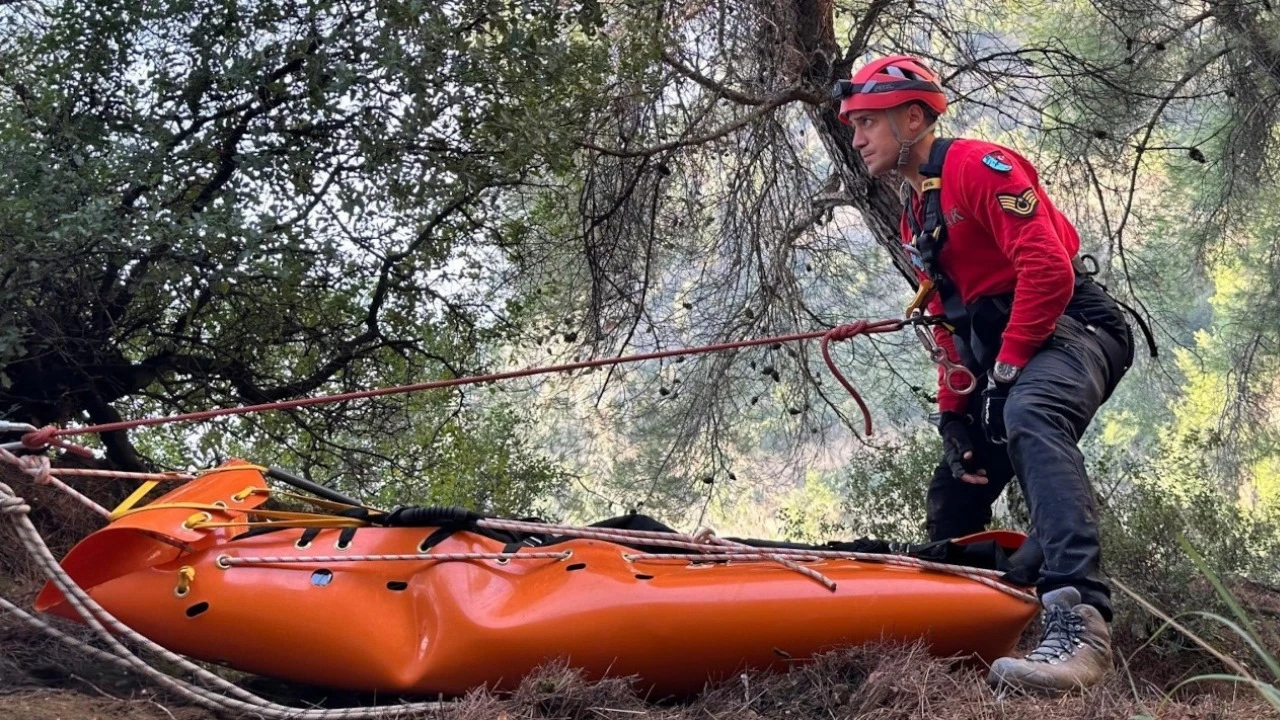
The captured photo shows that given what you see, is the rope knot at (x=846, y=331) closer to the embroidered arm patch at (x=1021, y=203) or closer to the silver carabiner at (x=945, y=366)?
the silver carabiner at (x=945, y=366)

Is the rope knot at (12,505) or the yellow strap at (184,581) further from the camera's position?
the yellow strap at (184,581)

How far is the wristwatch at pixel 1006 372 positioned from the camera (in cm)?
327

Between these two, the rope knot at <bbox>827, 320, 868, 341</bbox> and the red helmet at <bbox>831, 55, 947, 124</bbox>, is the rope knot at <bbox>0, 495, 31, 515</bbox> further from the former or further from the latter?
the red helmet at <bbox>831, 55, 947, 124</bbox>

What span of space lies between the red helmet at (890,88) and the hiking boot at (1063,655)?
5.23 ft

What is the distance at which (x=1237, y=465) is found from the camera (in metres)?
7.77

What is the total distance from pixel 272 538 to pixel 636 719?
3.89 feet

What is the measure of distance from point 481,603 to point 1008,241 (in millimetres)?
1754

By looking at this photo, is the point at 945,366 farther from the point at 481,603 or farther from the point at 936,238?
the point at 481,603

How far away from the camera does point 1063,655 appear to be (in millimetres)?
2738

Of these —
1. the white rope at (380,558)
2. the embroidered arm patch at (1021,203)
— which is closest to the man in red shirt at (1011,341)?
the embroidered arm patch at (1021,203)

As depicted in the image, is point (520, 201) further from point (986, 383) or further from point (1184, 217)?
point (1184, 217)

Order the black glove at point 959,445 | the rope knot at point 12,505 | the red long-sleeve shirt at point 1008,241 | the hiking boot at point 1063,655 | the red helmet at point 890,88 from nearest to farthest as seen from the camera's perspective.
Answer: the hiking boot at point 1063,655
the rope knot at point 12,505
the red long-sleeve shirt at point 1008,241
the red helmet at point 890,88
the black glove at point 959,445

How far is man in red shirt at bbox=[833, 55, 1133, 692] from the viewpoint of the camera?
2.86m

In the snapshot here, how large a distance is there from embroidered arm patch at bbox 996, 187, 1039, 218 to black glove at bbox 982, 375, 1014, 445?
0.48 m
